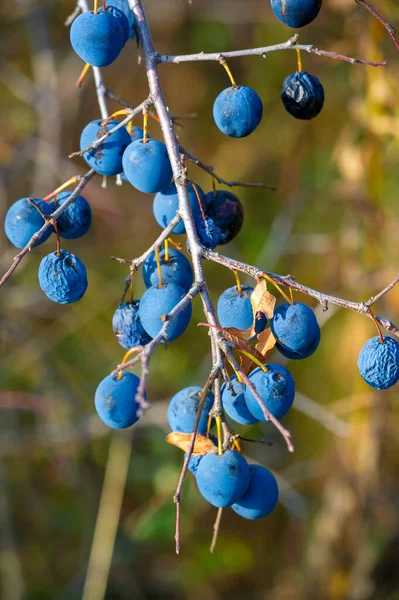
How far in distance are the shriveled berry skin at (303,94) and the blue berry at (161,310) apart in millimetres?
490

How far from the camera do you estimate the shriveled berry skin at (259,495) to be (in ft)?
3.77

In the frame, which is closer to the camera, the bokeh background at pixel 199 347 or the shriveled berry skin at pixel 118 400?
the shriveled berry skin at pixel 118 400

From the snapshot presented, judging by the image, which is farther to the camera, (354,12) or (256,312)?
(354,12)

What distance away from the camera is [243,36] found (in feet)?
11.9

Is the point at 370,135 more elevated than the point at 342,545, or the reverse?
the point at 370,135

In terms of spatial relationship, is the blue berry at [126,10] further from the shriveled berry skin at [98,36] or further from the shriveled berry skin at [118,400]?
the shriveled berry skin at [118,400]

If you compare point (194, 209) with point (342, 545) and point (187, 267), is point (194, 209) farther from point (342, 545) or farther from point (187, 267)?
point (342, 545)

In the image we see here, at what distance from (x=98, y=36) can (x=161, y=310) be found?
49 centimetres

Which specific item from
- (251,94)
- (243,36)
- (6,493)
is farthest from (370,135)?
(6,493)

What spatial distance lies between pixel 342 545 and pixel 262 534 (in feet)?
2.33

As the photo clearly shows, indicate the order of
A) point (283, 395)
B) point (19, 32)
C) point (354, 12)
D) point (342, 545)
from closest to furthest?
point (283, 395)
point (354, 12)
point (342, 545)
point (19, 32)

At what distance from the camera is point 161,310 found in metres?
1.06

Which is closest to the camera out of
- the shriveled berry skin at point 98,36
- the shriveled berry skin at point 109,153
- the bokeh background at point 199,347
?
the shriveled berry skin at point 98,36

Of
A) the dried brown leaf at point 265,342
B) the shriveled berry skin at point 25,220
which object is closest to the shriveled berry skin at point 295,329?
the dried brown leaf at point 265,342
